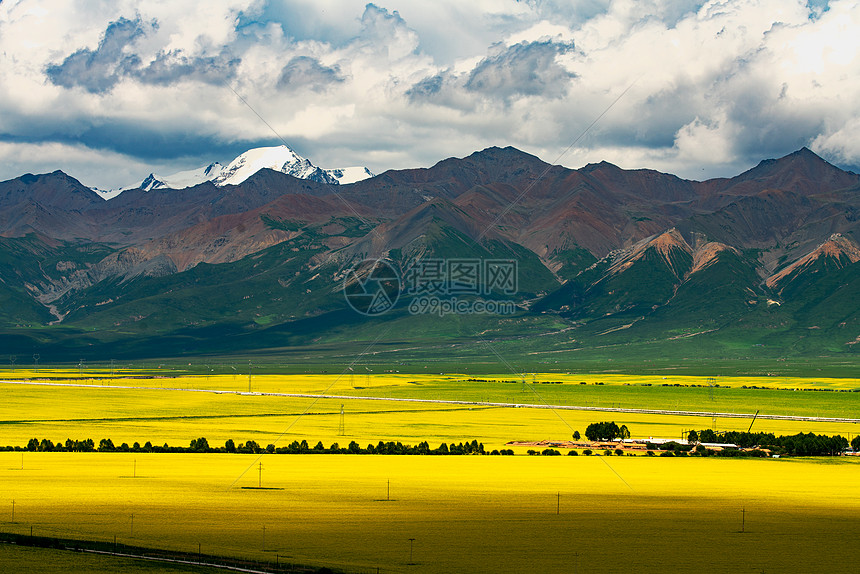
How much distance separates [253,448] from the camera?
8231 centimetres

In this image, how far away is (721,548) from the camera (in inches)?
1512

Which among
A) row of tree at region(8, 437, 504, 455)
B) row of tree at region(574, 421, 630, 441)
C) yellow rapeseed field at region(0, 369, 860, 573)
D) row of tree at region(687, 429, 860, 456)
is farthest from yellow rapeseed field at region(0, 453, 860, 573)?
row of tree at region(574, 421, 630, 441)

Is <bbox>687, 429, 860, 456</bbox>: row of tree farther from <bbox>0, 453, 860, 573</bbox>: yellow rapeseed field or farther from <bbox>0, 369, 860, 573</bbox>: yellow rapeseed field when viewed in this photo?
<bbox>0, 453, 860, 573</bbox>: yellow rapeseed field

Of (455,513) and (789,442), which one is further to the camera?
(789,442)

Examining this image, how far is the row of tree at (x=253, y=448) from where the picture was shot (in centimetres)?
8044

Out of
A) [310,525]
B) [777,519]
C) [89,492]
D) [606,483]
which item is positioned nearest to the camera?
[310,525]

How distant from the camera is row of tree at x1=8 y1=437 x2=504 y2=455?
80438mm

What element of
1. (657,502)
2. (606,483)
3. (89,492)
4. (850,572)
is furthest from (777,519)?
(89,492)

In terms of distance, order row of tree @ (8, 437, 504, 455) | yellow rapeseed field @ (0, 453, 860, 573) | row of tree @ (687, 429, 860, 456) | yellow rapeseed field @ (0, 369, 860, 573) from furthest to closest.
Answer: row of tree @ (687, 429, 860, 456) → row of tree @ (8, 437, 504, 455) → yellow rapeseed field @ (0, 369, 860, 573) → yellow rapeseed field @ (0, 453, 860, 573)

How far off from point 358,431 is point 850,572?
238 ft

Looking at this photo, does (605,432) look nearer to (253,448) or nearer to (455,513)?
(253,448)

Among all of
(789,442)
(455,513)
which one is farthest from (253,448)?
(789,442)

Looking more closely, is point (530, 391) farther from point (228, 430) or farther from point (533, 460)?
point (533, 460)

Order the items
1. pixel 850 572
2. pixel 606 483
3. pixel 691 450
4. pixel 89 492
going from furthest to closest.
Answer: pixel 691 450 < pixel 606 483 < pixel 89 492 < pixel 850 572
